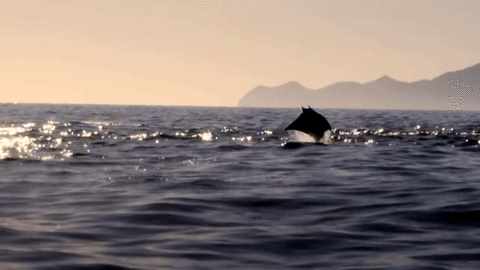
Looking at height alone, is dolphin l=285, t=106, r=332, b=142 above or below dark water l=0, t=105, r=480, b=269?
above

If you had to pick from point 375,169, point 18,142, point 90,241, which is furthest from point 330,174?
point 18,142

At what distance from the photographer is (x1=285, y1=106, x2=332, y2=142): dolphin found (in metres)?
32.0

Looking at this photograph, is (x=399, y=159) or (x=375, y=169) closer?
(x=375, y=169)

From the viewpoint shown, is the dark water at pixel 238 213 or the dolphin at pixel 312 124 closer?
the dark water at pixel 238 213

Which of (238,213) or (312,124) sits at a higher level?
(312,124)

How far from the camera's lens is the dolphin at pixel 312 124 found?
1260 inches

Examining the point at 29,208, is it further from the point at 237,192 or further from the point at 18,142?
the point at 18,142

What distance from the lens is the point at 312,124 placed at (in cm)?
3300

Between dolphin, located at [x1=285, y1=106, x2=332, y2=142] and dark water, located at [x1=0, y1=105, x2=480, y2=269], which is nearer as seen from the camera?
dark water, located at [x1=0, y1=105, x2=480, y2=269]

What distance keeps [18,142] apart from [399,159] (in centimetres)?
1825

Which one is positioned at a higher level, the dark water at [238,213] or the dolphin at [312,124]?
the dolphin at [312,124]

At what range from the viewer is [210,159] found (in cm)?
2380

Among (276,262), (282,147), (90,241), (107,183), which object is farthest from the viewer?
(282,147)

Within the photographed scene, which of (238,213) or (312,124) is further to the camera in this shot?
(312,124)
